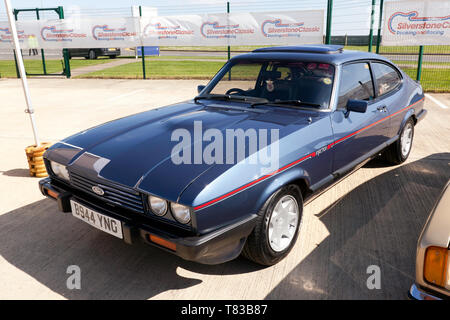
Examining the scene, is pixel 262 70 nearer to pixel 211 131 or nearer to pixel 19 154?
pixel 211 131

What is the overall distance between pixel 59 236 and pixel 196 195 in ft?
6.11

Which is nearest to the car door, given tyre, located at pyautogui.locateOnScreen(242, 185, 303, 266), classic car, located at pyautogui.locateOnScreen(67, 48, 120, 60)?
tyre, located at pyautogui.locateOnScreen(242, 185, 303, 266)

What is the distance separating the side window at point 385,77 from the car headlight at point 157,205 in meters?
2.98

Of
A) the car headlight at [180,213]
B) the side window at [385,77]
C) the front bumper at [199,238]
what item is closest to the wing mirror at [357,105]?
the side window at [385,77]

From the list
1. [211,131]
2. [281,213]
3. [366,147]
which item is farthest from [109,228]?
[366,147]

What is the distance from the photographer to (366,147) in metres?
3.86

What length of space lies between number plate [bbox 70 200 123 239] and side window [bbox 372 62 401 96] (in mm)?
3206

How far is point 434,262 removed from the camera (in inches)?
74.5

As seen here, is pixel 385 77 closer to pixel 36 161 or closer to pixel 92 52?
pixel 36 161

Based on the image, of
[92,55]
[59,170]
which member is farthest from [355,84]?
[92,55]

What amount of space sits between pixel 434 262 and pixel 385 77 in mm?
3062

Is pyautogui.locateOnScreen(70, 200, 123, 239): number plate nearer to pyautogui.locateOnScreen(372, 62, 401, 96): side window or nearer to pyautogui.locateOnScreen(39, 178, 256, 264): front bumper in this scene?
pyautogui.locateOnScreen(39, 178, 256, 264): front bumper

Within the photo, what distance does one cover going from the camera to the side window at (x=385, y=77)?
13.8 ft

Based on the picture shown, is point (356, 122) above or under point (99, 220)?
above
